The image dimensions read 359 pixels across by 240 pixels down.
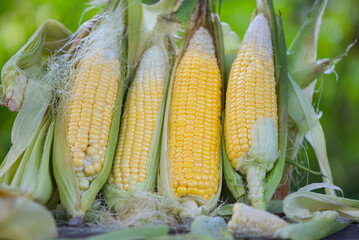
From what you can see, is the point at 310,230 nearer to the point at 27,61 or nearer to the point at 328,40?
the point at 27,61

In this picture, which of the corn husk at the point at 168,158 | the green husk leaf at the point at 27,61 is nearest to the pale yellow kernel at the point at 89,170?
the corn husk at the point at 168,158

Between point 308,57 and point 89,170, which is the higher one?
point 308,57

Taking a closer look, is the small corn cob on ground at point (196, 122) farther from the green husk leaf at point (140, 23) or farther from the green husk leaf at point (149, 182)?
the green husk leaf at point (140, 23)

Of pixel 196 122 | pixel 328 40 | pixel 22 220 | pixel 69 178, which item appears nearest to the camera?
pixel 22 220

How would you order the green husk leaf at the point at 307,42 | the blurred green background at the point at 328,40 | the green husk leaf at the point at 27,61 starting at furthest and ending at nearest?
1. the blurred green background at the point at 328,40
2. the green husk leaf at the point at 307,42
3. the green husk leaf at the point at 27,61

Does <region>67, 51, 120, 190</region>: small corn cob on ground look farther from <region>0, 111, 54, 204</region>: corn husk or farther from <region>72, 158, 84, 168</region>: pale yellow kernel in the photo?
<region>0, 111, 54, 204</region>: corn husk

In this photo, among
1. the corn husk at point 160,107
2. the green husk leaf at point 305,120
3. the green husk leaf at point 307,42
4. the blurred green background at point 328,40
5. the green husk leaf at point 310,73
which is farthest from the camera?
the blurred green background at point 328,40

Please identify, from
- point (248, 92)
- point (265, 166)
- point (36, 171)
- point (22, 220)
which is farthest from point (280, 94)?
point (22, 220)

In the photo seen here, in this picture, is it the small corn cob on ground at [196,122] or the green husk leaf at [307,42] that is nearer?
the small corn cob on ground at [196,122]

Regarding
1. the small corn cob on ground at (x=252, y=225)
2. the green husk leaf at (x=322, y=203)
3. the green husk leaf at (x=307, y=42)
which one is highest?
the green husk leaf at (x=307, y=42)
